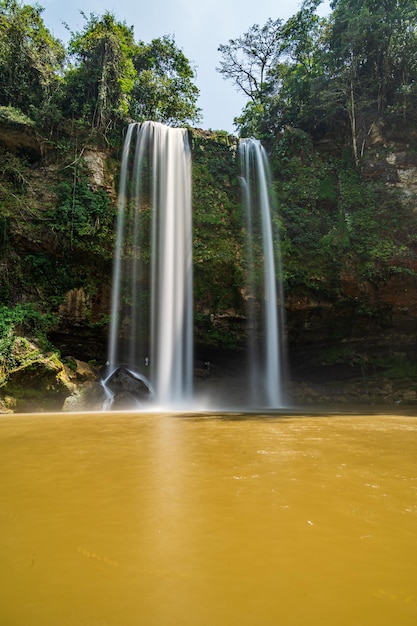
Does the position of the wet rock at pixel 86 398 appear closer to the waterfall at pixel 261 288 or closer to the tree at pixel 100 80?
the waterfall at pixel 261 288

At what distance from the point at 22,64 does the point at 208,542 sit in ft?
64.4

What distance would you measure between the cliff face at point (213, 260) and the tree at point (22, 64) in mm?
2661

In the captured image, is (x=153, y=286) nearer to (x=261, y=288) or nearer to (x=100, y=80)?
(x=261, y=288)

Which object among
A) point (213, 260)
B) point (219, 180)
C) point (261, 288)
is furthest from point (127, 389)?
point (219, 180)

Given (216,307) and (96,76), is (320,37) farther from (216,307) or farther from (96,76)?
(216,307)

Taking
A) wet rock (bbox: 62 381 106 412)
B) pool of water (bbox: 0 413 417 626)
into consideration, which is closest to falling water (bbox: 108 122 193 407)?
wet rock (bbox: 62 381 106 412)

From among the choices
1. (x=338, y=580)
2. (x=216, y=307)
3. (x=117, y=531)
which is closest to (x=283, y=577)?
(x=338, y=580)

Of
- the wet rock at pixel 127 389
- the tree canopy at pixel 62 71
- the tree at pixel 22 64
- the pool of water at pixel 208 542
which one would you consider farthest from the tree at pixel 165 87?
the pool of water at pixel 208 542

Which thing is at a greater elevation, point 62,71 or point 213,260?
point 62,71

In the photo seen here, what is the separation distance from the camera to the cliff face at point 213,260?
13.2 meters

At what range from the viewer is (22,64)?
15.2 m

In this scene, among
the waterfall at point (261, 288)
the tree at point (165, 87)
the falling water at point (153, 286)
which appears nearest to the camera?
the falling water at point (153, 286)

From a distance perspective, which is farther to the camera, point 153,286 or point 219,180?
point 219,180

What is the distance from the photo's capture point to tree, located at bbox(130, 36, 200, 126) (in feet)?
68.8
